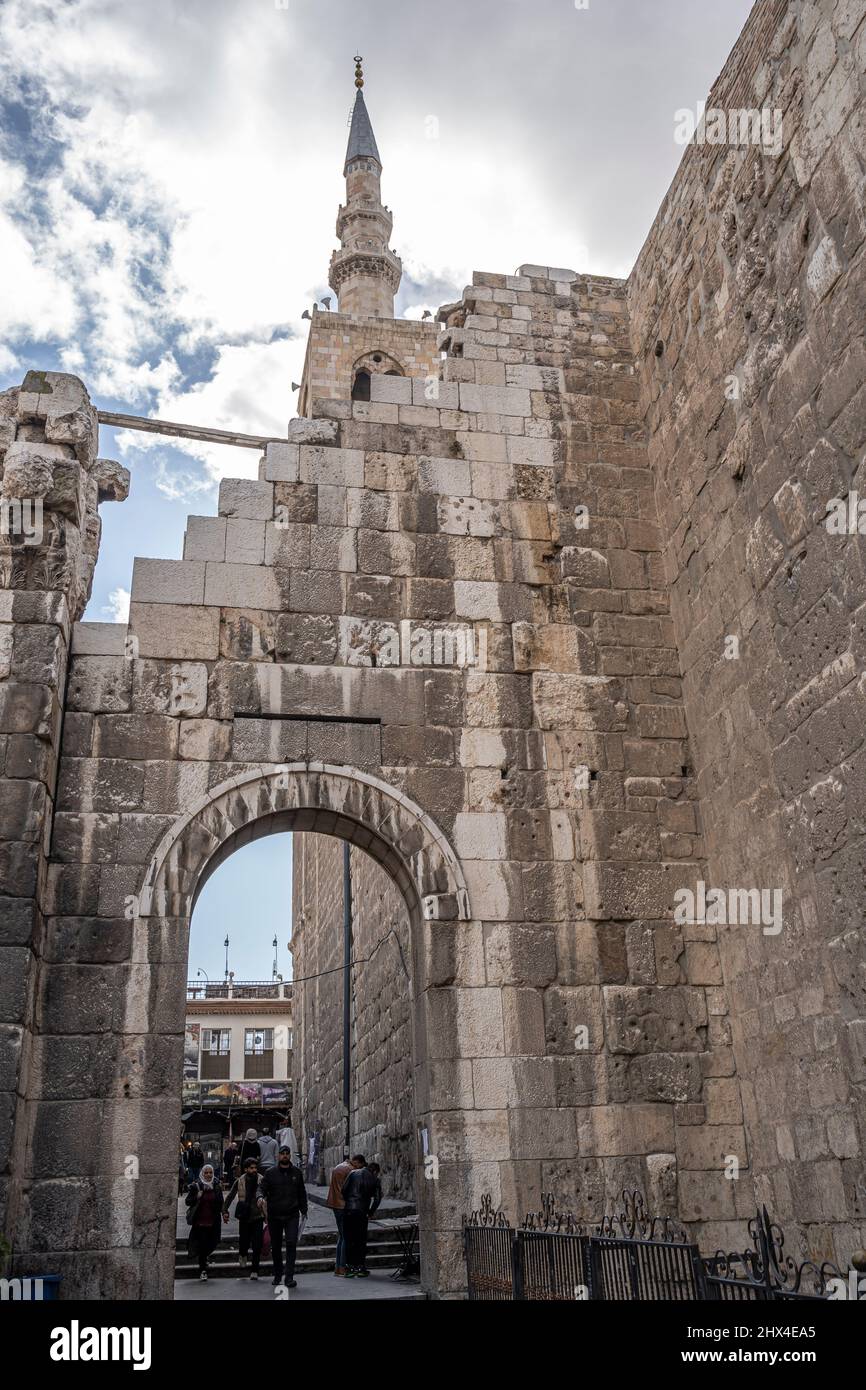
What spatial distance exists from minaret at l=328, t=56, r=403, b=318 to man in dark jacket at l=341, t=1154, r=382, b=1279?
1565 cm

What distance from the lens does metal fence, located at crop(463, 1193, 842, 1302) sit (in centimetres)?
361

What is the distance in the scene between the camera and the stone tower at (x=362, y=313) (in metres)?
19.2

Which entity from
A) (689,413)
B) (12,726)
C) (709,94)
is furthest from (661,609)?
(12,726)

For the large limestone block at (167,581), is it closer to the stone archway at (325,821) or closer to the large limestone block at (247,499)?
the large limestone block at (247,499)

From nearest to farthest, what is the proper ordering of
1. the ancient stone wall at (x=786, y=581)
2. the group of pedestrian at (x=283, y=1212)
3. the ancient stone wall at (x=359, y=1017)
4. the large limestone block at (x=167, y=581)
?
the ancient stone wall at (x=786, y=581)
the large limestone block at (x=167, y=581)
the group of pedestrian at (x=283, y=1212)
the ancient stone wall at (x=359, y=1017)

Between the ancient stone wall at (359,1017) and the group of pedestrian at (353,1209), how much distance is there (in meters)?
0.44

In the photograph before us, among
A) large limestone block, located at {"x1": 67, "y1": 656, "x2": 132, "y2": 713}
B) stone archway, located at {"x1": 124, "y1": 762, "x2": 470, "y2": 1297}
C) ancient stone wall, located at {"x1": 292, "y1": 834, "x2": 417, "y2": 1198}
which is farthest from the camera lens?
ancient stone wall, located at {"x1": 292, "y1": 834, "x2": 417, "y2": 1198}

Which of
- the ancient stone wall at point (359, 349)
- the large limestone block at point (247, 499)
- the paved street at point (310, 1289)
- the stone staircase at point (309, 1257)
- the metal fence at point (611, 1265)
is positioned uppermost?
the ancient stone wall at point (359, 349)

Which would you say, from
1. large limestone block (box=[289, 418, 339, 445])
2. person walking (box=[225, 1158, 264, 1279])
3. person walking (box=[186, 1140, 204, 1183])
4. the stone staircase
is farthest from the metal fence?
person walking (box=[186, 1140, 204, 1183])

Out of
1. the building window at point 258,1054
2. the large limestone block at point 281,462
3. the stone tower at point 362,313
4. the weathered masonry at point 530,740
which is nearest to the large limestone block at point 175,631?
the weathered masonry at point 530,740

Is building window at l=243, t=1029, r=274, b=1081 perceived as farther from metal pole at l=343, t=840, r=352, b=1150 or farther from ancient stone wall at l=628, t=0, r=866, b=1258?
ancient stone wall at l=628, t=0, r=866, b=1258

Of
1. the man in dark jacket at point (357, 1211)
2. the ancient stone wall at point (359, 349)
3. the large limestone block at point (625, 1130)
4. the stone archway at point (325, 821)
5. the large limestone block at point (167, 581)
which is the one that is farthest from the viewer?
the ancient stone wall at point (359, 349)
